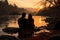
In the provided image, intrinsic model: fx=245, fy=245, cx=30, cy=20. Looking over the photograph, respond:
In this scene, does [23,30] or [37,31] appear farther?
[37,31]

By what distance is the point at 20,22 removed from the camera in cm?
1842

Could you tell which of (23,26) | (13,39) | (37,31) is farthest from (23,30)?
(13,39)

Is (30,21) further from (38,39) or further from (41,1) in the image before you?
(41,1)

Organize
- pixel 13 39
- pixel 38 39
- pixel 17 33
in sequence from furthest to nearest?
pixel 17 33, pixel 38 39, pixel 13 39

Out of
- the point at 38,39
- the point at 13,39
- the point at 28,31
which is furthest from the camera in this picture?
the point at 28,31

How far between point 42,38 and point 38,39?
1.27ft

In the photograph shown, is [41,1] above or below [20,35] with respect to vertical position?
above

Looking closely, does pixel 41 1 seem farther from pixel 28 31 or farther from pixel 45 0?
pixel 28 31

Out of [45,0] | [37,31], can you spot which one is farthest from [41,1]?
[37,31]

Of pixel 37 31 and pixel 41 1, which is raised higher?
pixel 41 1

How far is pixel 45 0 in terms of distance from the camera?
35312 millimetres

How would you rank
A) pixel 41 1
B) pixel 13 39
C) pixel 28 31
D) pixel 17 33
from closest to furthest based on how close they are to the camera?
pixel 13 39 < pixel 28 31 < pixel 17 33 < pixel 41 1

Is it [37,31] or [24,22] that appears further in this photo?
[37,31]

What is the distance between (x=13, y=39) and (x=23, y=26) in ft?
12.6
